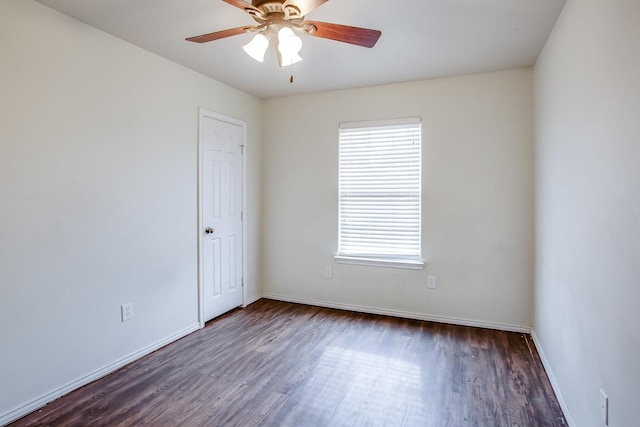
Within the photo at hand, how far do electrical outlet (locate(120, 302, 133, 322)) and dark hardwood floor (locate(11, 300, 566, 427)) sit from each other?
0.36 metres

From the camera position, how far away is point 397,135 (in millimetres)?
3717

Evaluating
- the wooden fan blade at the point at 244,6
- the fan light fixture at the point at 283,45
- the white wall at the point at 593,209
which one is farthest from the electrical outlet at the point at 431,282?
the wooden fan blade at the point at 244,6

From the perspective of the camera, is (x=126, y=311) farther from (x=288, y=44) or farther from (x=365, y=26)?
(x=365, y=26)

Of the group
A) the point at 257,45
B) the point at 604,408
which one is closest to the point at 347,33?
the point at 257,45

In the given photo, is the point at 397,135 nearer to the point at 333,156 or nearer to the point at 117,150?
the point at 333,156

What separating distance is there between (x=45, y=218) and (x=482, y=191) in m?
3.50

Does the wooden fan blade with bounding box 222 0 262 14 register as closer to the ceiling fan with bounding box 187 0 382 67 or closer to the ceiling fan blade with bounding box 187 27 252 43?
the ceiling fan with bounding box 187 0 382 67

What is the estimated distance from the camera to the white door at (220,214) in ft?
11.4

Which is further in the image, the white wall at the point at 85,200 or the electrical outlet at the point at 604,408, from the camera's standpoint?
the white wall at the point at 85,200

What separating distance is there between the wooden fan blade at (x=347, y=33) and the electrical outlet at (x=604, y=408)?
197 cm

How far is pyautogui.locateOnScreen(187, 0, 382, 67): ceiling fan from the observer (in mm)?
1734

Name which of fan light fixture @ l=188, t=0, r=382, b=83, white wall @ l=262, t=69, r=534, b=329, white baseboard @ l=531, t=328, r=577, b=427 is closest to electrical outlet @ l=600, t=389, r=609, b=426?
white baseboard @ l=531, t=328, r=577, b=427

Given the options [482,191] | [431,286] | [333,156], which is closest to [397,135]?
[333,156]

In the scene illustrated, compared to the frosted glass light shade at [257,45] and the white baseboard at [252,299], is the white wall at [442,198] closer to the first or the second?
the white baseboard at [252,299]
